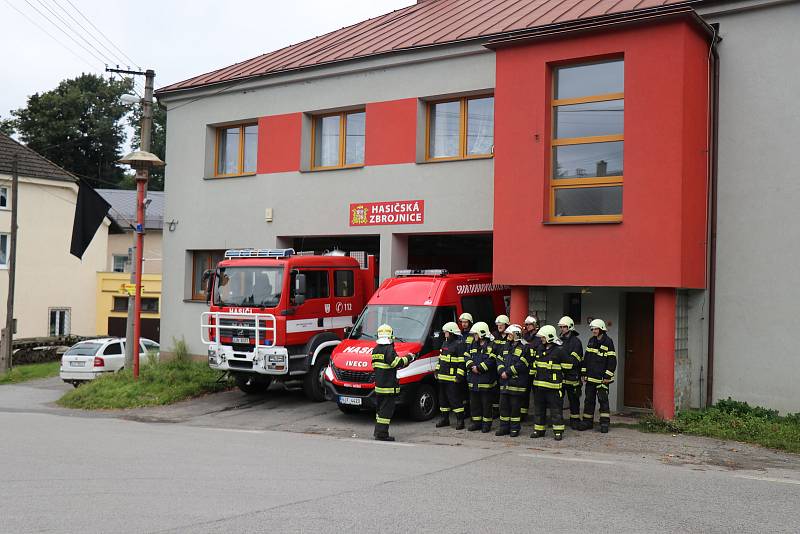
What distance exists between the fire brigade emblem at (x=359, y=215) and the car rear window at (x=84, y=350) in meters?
10.9

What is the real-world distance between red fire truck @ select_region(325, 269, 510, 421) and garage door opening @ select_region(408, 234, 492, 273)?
360cm

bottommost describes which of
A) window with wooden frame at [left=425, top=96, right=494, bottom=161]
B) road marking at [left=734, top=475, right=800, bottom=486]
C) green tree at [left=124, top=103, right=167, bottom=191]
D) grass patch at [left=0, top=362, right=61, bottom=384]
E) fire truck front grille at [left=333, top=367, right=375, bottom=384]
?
grass patch at [left=0, top=362, right=61, bottom=384]

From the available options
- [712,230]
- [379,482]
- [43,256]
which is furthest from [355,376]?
[43,256]

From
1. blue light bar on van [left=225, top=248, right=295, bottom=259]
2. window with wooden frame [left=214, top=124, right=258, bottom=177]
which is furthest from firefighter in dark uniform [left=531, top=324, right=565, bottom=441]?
window with wooden frame [left=214, top=124, right=258, bottom=177]

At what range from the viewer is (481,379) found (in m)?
13.2

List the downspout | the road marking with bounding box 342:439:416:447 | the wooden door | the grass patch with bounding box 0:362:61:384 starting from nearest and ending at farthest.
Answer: the road marking with bounding box 342:439:416:447 → the downspout → the wooden door → the grass patch with bounding box 0:362:61:384

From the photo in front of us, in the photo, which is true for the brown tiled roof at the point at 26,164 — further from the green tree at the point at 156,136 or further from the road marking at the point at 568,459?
the road marking at the point at 568,459

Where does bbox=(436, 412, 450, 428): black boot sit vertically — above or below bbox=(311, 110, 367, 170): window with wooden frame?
below

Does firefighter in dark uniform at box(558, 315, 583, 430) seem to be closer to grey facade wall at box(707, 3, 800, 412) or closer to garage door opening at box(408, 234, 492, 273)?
grey facade wall at box(707, 3, 800, 412)

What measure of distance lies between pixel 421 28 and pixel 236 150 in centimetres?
585

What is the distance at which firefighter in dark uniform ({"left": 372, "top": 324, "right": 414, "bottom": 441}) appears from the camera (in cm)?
1278

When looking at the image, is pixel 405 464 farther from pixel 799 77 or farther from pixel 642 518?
pixel 799 77

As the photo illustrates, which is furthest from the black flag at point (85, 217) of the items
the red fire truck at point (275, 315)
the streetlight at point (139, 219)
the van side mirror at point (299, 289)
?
the van side mirror at point (299, 289)

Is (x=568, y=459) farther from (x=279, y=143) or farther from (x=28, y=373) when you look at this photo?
(x=28, y=373)
